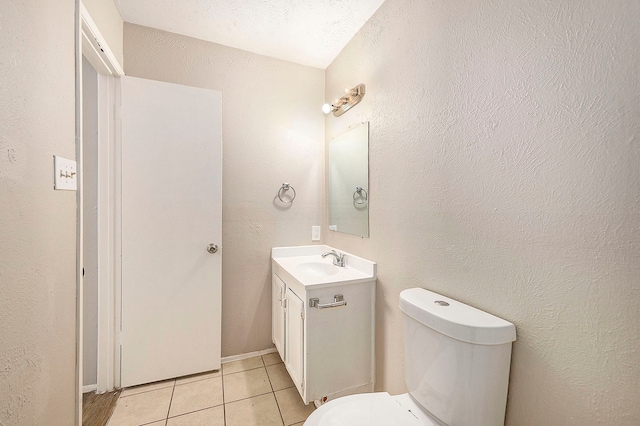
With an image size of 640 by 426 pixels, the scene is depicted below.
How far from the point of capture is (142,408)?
1592mm

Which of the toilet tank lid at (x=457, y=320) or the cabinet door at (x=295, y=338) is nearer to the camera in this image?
the toilet tank lid at (x=457, y=320)

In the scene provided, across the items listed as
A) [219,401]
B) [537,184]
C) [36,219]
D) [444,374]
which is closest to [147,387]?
[219,401]

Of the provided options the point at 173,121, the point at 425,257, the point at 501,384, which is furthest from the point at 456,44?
the point at 173,121

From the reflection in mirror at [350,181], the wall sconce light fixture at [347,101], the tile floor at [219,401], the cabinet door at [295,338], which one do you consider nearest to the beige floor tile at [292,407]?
the tile floor at [219,401]

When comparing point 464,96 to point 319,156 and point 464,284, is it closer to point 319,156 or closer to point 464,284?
point 464,284

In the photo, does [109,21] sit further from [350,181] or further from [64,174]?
[350,181]

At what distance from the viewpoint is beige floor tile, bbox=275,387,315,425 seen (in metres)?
1.54

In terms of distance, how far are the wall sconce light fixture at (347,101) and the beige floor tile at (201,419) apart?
210cm

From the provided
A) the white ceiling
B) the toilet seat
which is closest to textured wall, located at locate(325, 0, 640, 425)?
the toilet seat

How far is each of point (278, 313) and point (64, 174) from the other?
58.3 inches

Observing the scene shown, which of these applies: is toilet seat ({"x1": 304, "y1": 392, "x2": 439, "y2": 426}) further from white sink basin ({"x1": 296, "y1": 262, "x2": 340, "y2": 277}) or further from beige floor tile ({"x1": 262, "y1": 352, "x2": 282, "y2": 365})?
beige floor tile ({"x1": 262, "y1": 352, "x2": 282, "y2": 365})

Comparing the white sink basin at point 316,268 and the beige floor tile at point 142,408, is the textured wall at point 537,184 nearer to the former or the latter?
the white sink basin at point 316,268

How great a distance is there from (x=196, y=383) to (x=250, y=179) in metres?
1.49

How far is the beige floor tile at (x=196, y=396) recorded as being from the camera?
5.25 feet
